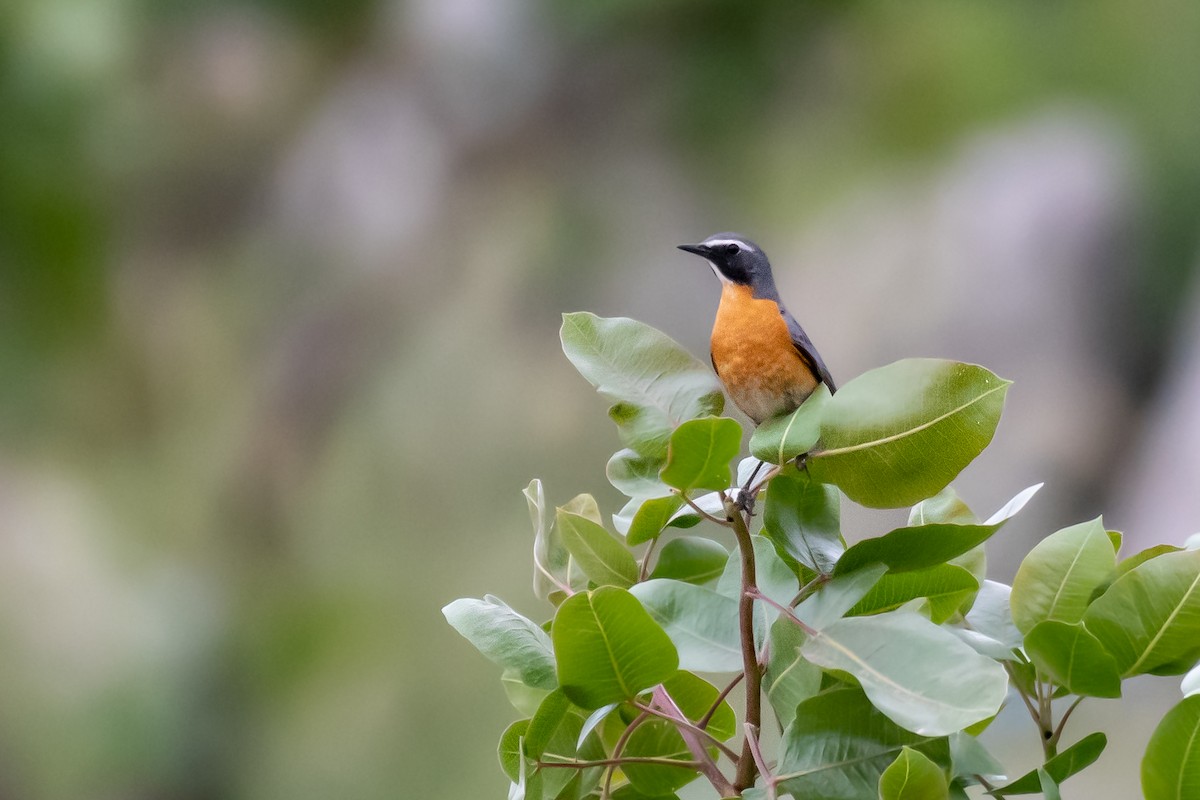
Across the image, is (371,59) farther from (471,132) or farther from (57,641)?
(57,641)

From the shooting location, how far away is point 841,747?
0.34m

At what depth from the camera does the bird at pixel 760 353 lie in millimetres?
529

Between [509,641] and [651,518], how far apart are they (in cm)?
7

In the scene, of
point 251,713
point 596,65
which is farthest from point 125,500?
point 596,65

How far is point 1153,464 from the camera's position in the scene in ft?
5.21

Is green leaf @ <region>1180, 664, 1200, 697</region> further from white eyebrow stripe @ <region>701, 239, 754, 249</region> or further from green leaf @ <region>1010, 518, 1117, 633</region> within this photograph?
white eyebrow stripe @ <region>701, 239, 754, 249</region>

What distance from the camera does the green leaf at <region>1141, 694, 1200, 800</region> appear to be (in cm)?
34

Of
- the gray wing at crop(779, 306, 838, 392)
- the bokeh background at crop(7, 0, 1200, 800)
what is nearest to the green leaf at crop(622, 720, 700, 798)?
the gray wing at crop(779, 306, 838, 392)

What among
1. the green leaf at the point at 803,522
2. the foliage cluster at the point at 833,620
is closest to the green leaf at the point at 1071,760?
the foliage cluster at the point at 833,620

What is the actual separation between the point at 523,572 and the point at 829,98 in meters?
1.00

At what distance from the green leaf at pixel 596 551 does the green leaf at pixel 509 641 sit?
0.04 meters

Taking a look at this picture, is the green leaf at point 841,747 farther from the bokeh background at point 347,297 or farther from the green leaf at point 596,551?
the bokeh background at point 347,297

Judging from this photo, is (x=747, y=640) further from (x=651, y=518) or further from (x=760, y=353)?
(x=760, y=353)

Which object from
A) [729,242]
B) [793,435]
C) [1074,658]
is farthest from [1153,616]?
[729,242]
